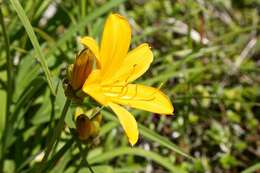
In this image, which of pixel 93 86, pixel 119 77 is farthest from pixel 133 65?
pixel 93 86

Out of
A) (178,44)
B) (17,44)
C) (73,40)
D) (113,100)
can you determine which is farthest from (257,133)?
(113,100)

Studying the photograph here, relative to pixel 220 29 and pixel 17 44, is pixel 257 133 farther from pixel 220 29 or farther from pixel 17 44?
pixel 17 44

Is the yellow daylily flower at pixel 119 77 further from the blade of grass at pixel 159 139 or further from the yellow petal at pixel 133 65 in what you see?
the blade of grass at pixel 159 139

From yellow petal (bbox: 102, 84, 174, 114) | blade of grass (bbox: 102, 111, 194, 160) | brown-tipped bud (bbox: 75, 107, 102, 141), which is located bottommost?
blade of grass (bbox: 102, 111, 194, 160)

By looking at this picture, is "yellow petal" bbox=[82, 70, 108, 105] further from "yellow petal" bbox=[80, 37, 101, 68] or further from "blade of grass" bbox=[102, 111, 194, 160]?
"blade of grass" bbox=[102, 111, 194, 160]

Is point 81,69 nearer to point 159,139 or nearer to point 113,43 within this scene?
point 113,43

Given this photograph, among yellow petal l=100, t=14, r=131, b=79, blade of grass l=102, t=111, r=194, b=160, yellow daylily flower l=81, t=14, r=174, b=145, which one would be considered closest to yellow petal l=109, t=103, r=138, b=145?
yellow daylily flower l=81, t=14, r=174, b=145
